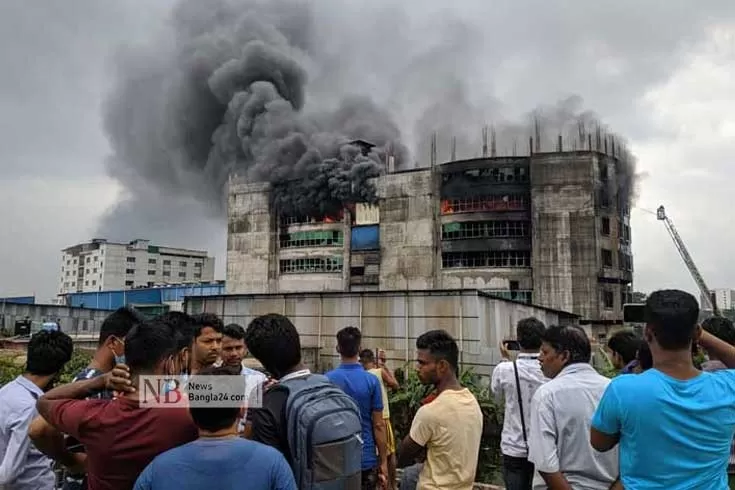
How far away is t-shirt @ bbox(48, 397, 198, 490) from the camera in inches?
88.1

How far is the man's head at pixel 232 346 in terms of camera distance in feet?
13.7

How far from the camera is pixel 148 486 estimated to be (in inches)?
79.9

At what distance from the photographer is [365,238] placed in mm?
49250

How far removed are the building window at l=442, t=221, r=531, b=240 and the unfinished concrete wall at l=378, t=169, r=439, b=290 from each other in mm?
2433

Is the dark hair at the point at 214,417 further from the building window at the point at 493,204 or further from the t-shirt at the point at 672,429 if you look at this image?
the building window at the point at 493,204

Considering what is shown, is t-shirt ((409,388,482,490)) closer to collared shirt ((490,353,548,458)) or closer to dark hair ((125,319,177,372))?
collared shirt ((490,353,548,458))

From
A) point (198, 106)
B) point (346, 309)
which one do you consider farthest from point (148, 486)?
point (198, 106)

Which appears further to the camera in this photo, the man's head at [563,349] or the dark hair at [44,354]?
the dark hair at [44,354]

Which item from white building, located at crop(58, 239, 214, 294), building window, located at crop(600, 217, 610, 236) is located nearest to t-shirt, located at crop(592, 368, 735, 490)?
building window, located at crop(600, 217, 610, 236)

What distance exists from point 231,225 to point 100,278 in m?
39.0

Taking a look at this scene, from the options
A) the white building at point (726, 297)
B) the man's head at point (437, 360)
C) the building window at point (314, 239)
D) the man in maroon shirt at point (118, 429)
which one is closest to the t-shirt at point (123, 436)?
the man in maroon shirt at point (118, 429)

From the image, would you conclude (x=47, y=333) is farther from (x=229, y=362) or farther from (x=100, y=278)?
(x=100, y=278)

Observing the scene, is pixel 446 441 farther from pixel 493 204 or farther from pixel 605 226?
pixel 605 226

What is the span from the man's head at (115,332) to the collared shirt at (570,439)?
2211mm
